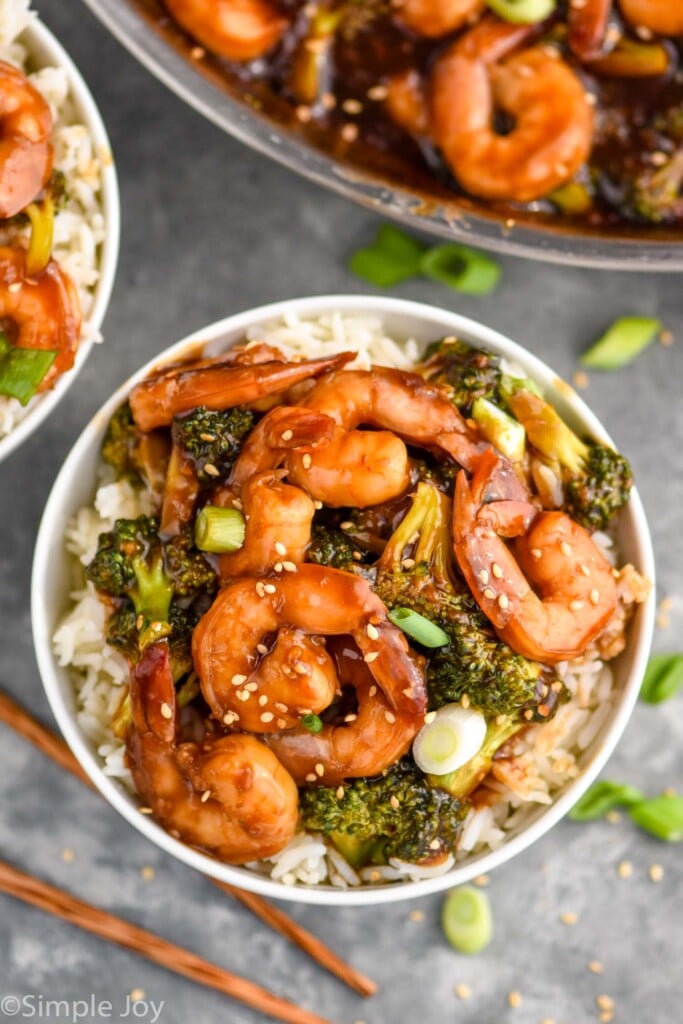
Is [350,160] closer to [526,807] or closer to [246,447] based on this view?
[246,447]

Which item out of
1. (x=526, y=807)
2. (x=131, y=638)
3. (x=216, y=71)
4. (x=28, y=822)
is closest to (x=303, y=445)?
(x=131, y=638)

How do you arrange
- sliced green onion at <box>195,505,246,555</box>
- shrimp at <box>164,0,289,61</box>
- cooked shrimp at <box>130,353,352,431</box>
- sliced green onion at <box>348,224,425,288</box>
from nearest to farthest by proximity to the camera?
sliced green onion at <box>195,505,246,555</box>
cooked shrimp at <box>130,353,352,431</box>
shrimp at <box>164,0,289,61</box>
sliced green onion at <box>348,224,425,288</box>

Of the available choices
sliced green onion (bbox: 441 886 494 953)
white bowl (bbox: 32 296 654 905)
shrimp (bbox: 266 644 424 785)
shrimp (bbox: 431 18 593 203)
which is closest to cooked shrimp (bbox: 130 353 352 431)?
white bowl (bbox: 32 296 654 905)

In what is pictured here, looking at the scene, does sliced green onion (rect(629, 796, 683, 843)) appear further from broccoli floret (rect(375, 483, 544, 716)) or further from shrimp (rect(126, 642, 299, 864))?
shrimp (rect(126, 642, 299, 864))

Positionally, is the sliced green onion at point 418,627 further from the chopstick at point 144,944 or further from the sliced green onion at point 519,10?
the sliced green onion at point 519,10

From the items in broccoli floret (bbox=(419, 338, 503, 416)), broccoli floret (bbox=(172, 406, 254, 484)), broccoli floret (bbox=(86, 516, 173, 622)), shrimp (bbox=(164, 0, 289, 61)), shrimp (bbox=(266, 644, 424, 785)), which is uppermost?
shrimp (bbox=(164, 0, 289, 61))

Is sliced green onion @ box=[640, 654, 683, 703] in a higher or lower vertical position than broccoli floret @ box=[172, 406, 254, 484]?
lower
